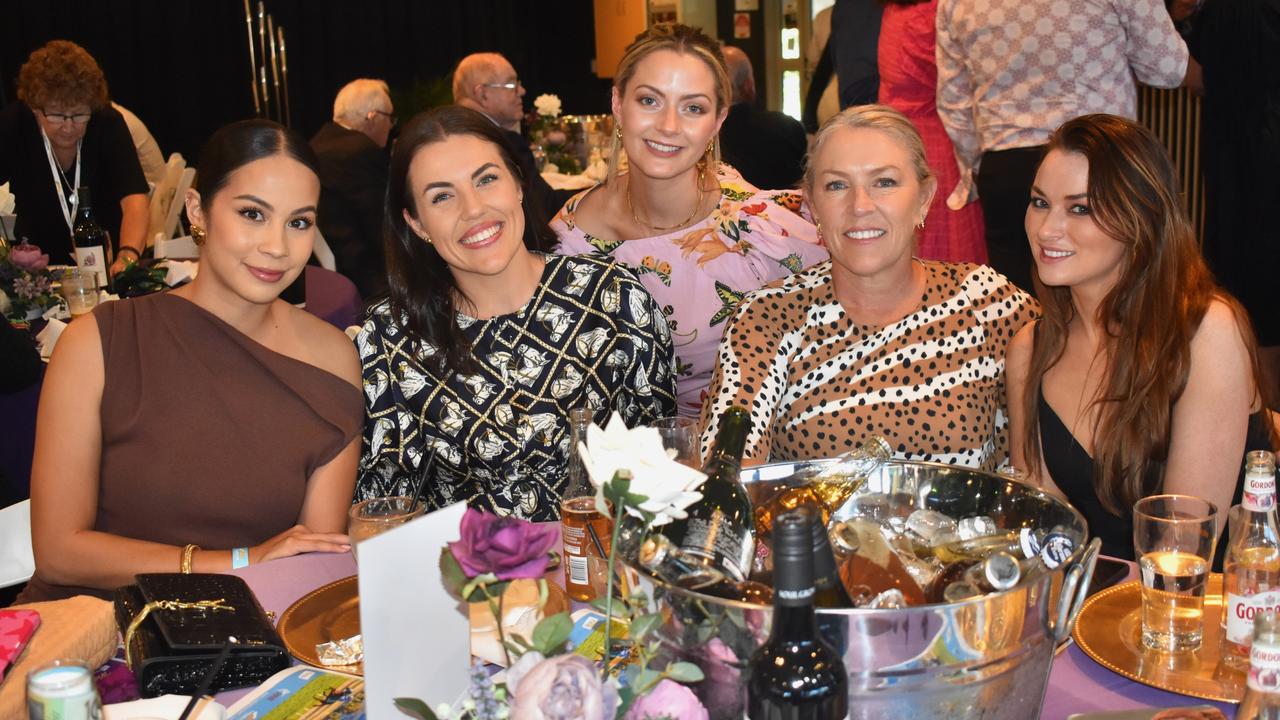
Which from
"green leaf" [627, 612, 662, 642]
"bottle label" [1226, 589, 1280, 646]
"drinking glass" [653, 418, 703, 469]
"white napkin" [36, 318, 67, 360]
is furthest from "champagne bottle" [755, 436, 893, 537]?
"white napkin" [36, 318, 67, 360]

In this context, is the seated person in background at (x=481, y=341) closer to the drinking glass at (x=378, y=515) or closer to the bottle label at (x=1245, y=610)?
the drinking glass at (x=378, y=515)

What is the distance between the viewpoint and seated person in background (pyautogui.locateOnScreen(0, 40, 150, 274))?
485 cm

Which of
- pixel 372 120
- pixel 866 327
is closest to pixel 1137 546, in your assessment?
pixel 866 327

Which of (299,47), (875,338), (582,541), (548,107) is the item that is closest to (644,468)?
(582,541)

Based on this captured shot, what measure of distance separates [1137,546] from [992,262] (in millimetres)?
2594

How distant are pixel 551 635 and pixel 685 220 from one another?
2142mm

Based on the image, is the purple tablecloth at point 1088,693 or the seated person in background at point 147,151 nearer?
the purple tablecloth at point 1088,693

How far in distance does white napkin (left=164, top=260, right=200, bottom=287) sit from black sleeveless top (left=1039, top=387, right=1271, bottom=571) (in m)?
2.91

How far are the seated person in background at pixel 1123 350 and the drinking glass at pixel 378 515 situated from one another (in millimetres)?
1127

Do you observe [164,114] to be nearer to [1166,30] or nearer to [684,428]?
[1166,30]

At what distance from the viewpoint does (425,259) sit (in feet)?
7.97

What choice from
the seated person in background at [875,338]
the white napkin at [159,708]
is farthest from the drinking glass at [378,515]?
the seated person in background at [875,338]

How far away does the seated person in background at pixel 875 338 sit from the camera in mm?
2148

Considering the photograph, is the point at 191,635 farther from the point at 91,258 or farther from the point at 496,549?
the point at 91,258
